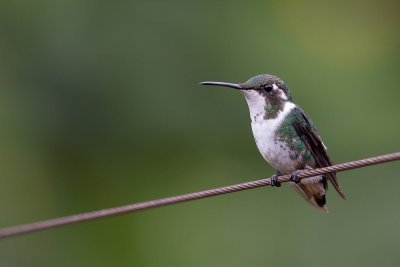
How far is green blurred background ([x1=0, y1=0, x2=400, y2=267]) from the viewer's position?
7.80m

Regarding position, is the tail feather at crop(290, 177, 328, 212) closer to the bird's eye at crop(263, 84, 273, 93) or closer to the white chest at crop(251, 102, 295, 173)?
the white chest at crop(251, 102, 295, 173)

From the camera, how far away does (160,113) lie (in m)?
8.05

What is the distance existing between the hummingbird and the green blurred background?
2641mm

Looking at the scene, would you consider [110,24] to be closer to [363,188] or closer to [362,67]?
[362,67]

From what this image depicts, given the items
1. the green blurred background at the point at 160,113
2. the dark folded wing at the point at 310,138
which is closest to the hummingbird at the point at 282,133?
the dark folded wing at the point at 310,138

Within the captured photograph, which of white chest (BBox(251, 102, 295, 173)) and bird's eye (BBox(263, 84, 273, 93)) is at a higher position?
bird's eye (BBox(263, 84, 273, 93))

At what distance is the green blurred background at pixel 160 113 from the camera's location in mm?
7797

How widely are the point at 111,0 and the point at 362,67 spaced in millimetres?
3407

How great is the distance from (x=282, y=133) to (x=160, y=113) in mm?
3563

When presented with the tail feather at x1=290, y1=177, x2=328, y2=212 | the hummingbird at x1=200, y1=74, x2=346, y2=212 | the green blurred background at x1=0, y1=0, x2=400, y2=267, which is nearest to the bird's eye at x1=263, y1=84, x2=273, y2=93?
the hummingbird at x1=200, y1=74, x2=346, y2=212

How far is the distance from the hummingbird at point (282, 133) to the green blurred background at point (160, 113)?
2.64 m

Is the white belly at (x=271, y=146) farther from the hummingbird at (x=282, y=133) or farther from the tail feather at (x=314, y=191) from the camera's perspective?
the tail feather at (x=314, y=191)

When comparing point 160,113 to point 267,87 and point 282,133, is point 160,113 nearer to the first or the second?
point 267,87

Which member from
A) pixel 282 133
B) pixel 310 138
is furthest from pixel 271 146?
pixel 310 138
